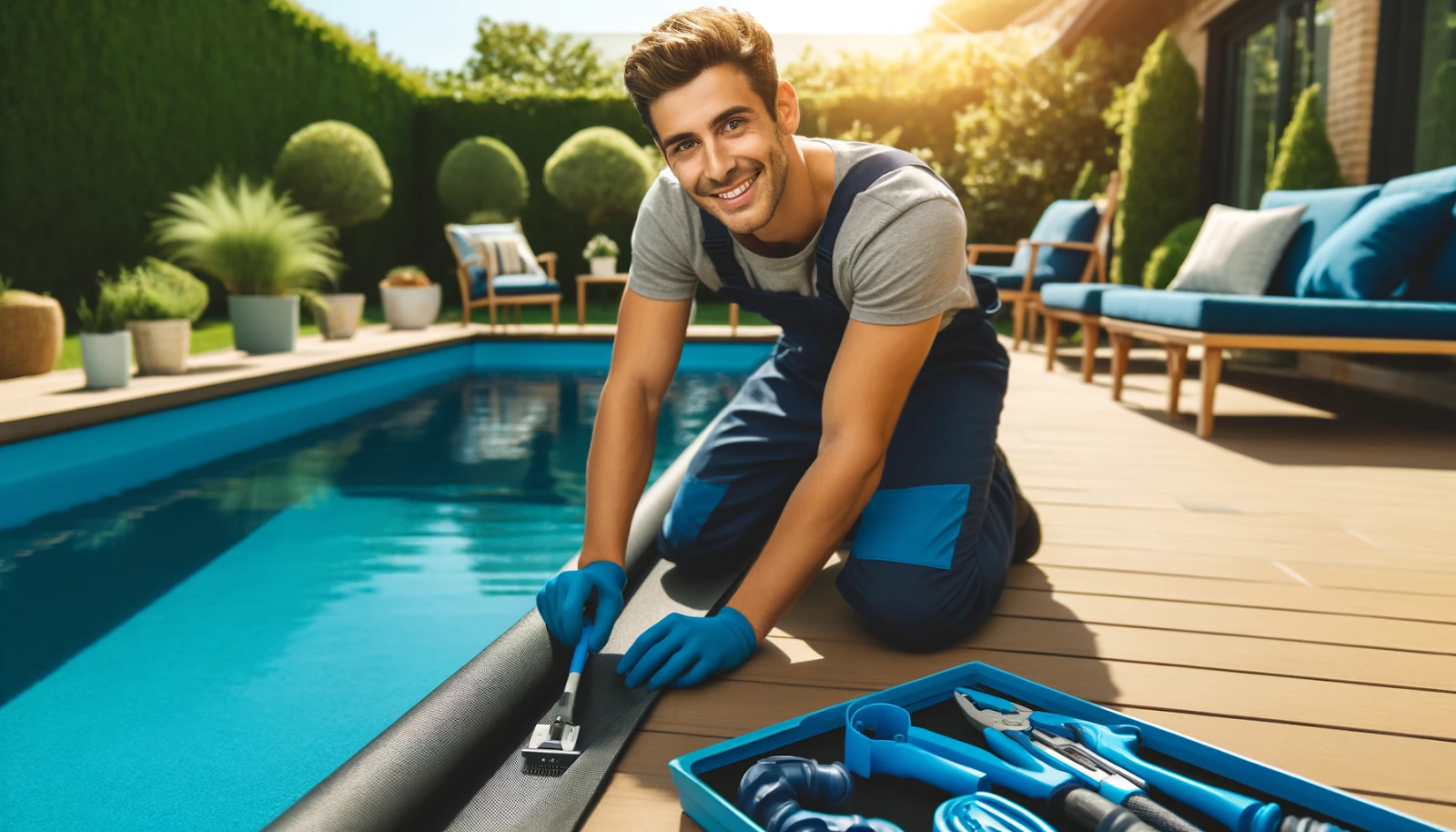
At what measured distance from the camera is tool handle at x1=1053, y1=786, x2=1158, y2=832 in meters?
0.82

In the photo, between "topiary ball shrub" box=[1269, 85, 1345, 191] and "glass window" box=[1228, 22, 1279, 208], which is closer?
"topiary ball shrub" box=[1269, 85, 1345, 191]

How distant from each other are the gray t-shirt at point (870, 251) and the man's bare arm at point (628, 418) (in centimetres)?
4

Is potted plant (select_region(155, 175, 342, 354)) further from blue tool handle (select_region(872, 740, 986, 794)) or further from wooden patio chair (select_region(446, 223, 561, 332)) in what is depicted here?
blue tool handle (select_region(872, 740, 986, 794))

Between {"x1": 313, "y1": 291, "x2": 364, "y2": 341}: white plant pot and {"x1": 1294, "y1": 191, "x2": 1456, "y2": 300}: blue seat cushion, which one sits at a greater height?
{"x1": 1294, "y1": 191, "x2": 1456, "y2": 300}: blue seat cushion

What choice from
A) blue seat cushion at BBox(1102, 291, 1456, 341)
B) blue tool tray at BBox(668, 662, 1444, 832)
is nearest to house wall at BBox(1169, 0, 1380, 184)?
blue seat cushion at BBox(1102, 291, 1456, 341)

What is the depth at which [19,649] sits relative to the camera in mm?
1968

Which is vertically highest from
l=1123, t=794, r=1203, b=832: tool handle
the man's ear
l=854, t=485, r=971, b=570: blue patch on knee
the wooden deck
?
the man's ear

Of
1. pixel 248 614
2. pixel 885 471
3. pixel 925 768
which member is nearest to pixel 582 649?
pixel 925 768

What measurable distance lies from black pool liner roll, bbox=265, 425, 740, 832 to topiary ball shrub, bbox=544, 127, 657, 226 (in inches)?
330

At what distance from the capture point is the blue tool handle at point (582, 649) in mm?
1222

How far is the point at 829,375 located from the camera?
1481 millimetres

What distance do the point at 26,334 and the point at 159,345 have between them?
21.5 inches

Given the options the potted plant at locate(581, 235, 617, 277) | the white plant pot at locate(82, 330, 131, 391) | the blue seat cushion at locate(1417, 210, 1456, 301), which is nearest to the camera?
the blue seat cushion at locate(1417, 210, 1456, 301)

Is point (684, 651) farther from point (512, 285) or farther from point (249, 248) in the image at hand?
point (512, 285)
